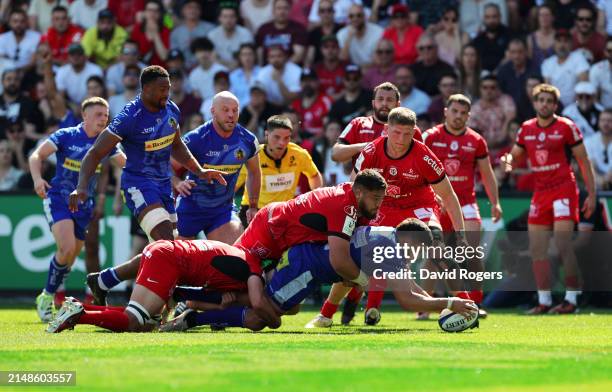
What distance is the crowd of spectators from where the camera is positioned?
2134 cm

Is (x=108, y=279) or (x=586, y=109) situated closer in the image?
(x=108, y=279)

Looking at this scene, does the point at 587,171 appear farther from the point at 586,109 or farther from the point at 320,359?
the point at 320,359

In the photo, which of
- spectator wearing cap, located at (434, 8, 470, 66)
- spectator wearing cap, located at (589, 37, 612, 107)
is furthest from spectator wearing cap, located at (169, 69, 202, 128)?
spectator wearing cap, located at (589, 37, 612, 107)

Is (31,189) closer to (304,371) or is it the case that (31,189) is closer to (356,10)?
(356,10)

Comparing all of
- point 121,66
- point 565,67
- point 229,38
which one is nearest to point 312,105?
point 229,38

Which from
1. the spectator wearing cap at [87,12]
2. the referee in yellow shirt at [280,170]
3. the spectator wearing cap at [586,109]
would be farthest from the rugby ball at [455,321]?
the spectator wearing cap at [87,12]

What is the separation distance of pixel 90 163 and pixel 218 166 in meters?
2.34

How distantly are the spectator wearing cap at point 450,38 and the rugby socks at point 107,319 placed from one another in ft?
38.7

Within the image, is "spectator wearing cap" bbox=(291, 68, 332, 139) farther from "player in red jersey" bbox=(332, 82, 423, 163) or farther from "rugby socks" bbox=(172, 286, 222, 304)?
"rugby socks" bbox=(172, 286, 222, 304)

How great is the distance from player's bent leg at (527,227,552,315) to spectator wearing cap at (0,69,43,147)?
9.53 metres

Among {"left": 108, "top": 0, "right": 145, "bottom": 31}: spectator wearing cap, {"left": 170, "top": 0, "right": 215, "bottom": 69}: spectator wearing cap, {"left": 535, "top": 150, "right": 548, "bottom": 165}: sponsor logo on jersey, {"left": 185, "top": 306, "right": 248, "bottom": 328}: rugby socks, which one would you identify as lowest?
{"left": 185, "top": 306, "right": 248, "bottom": 328}: rugby socks

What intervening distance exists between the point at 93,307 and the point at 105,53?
495 inches

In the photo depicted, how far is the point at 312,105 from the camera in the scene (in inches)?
878

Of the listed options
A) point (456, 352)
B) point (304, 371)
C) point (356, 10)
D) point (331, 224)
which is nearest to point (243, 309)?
point (331, 224)
